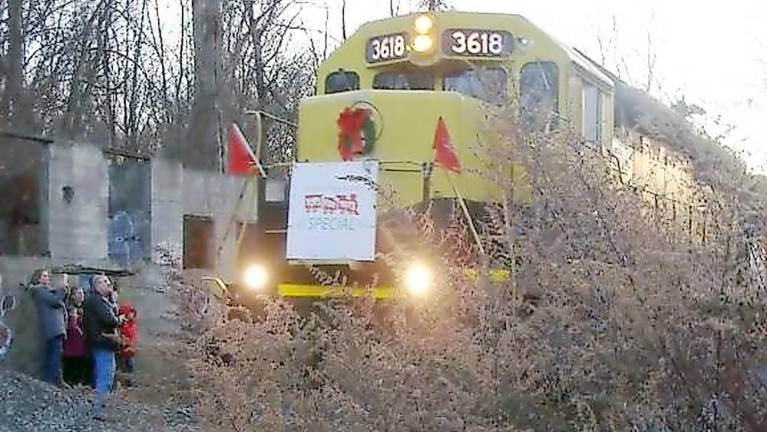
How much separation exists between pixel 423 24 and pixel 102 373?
4.22 m

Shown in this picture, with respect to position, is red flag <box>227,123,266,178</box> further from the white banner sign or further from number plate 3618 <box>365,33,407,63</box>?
number plate 3618 <box>365,33,407,63</box>

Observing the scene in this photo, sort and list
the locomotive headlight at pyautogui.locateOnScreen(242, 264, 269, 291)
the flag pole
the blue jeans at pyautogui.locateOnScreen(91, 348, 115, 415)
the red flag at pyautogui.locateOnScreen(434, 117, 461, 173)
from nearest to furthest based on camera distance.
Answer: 1. the flag pole
2. the red flag at pyautogui.locateOnScreen(434, 117, 461, 173)
3. the locomotive headlight at pyautogui.locateOnScreen(242, 264, 269, 291)
4. the blue jeans at pyautogui.locateOnScreen(91, 348, 115, 415)

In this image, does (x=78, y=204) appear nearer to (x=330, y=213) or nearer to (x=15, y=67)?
(x=330, y=213)

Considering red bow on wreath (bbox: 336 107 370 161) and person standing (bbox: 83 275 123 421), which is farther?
person standing (bbox: 83 275 123 421)

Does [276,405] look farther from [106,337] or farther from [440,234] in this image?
→ [106,337]

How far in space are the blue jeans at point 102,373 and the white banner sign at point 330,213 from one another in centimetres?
276

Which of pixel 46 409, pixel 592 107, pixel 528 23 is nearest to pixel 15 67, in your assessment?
pixel 46 409

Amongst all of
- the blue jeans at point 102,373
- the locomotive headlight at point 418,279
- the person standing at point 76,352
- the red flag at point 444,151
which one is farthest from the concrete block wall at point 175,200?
the locomotive headlight at point 418,279

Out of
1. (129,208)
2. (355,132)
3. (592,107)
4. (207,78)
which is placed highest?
(207,78)

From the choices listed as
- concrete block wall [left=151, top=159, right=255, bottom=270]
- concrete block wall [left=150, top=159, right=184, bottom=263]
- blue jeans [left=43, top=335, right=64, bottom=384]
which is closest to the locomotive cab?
blue jeans [left=43, top=335, right=64, bottom=384]

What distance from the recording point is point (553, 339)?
3637mm

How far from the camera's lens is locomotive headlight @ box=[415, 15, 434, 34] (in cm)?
917

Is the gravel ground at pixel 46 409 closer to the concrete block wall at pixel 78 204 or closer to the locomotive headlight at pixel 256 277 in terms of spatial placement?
the locomotive headlight at pixel 256 277

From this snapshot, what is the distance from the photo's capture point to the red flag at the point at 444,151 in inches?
302
